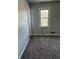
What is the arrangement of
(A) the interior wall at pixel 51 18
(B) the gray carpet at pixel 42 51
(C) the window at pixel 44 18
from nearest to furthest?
(B) the gray carpet at pixel 42 51, (A) the interior wall at pixel 51 18, (C) the window at pixel 44 18

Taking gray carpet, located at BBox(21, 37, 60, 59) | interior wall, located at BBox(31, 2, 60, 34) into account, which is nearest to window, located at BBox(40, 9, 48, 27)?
interior wall, located at BBox(31, 2, 60, 34)

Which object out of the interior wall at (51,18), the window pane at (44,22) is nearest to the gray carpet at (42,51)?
the interior wall at (51,18)

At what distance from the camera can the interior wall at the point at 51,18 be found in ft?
24.6

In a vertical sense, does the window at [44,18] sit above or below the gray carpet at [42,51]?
above

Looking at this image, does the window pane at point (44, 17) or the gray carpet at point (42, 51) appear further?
the window pane at point (44, 17)

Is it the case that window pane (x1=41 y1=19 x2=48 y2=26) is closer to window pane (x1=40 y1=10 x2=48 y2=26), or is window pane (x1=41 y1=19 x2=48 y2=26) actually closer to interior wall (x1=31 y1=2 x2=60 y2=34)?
window pane (x1=40 y1=10 x2=48 y2=26)

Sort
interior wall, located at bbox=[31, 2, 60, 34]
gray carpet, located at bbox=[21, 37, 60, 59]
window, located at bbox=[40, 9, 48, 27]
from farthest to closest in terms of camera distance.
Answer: window, located at bbox=[40, 9, 48, 27]
interior wall, located at bbox=[31, 2, 60, 34]
gray carpet, located at bbox=[21, 37, 60, 59]

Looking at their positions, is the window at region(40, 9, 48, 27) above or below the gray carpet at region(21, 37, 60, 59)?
above

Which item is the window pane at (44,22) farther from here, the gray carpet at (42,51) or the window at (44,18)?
the gray carpet at (42,51)

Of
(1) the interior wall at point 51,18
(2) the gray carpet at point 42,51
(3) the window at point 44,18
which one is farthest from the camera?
(3) the window at point 44,18

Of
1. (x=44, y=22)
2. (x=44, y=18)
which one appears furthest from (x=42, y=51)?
(x=44, y=18)

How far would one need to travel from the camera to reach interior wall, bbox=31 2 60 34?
7.51 m

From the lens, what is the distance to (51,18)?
754cm
